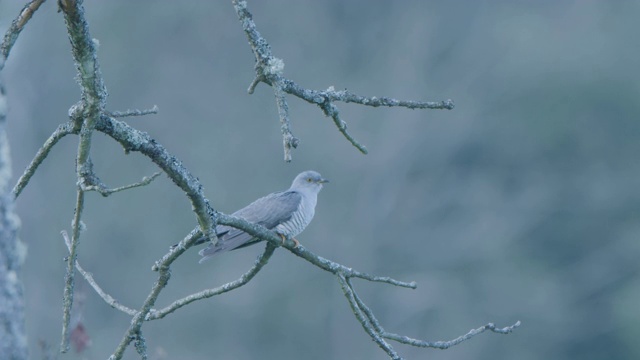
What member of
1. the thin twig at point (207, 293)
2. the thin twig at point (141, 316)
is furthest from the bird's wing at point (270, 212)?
the thin twig at point (141, 316)

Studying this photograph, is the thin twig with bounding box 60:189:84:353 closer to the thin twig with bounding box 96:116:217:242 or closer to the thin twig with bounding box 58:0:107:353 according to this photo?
the thin twig with bounding box 58:0:107:353

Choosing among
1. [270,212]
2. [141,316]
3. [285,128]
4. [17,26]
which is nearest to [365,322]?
[141,316]

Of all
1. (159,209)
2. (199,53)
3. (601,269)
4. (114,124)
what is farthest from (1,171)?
(199,53)

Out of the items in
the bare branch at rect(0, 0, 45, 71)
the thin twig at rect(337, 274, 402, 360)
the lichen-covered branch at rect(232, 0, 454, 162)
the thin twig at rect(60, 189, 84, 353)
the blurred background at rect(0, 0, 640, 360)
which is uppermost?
the blurred background at rect(0, 0, 640, 360)

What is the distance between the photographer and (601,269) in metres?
19.6

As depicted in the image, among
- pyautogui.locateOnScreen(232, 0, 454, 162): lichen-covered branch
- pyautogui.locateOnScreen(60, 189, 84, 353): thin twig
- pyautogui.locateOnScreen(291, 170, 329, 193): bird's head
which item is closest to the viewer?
pyautogui.locateOnScreen(60, 189, 84, 353): thin twig

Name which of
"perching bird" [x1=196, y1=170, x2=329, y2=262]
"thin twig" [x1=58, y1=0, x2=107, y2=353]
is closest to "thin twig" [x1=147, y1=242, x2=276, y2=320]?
"thin twig" [x1=58, y1=0, x2=107, y2=353]

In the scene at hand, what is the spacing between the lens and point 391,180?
20.7 meters

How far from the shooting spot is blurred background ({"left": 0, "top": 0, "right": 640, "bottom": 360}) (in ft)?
64.8

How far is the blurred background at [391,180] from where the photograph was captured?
1977 cm

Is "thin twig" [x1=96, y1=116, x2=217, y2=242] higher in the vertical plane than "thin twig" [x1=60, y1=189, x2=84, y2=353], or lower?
higher

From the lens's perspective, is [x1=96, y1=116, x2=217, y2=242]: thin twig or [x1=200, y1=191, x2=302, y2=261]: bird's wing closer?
[x1=96, y1=116, x2=217, y2=242]: thin twig

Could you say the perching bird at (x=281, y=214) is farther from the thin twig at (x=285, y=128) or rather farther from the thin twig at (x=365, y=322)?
the thin twig at (x=285, y=128)

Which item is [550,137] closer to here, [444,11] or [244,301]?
[444,11]
